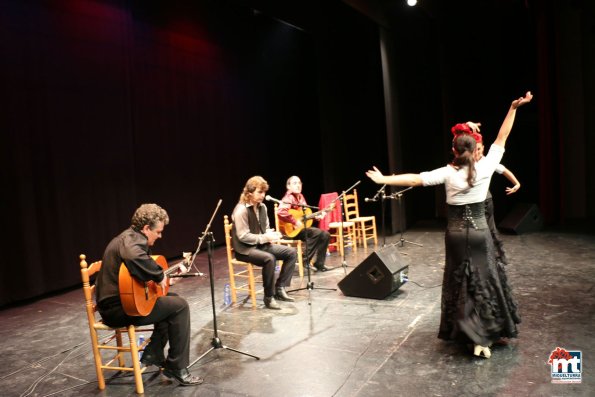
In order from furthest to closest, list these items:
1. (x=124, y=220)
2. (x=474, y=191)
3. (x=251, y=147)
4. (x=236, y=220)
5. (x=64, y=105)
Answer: (x=251, y=147)
(x=124, y=220)
(x=64, y=105)
(x=236, y=220)
(x=474, y=191)

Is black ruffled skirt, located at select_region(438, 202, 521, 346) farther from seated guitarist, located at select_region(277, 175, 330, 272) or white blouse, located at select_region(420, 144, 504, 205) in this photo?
seated guitarist, located at select_region(277, 175, 330, 272)

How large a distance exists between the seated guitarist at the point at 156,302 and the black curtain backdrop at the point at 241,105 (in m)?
2.86

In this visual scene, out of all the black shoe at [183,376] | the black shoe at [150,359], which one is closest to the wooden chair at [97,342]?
the black shoe at [150,359]

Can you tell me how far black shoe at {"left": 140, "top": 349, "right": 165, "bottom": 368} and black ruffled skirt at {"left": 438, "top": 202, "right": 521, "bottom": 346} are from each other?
1.91 m

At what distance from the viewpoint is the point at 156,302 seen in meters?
3.00

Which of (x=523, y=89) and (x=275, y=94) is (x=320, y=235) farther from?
(x=523, y=89)

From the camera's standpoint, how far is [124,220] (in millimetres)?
6328

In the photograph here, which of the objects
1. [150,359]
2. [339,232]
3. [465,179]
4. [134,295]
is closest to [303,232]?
[339,232]

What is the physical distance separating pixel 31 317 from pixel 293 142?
20.8 ft

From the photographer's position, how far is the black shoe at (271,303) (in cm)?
448

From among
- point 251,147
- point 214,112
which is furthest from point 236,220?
point 251,147

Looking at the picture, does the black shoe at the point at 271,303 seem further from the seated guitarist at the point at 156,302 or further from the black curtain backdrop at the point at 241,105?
the black curtain backdrop at the point at 241,105

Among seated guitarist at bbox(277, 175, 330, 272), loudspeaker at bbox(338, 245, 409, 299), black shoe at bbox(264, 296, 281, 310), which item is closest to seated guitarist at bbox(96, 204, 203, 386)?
black shoe at bbox(264, 296, 281, 310)

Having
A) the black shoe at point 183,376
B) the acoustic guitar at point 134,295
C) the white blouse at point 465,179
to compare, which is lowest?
the black shoe at point 183,376
